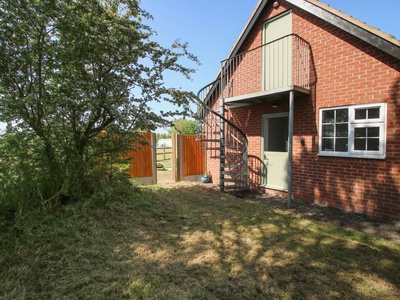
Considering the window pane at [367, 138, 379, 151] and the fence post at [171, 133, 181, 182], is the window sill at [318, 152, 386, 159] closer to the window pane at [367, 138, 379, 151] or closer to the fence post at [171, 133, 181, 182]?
the window pane at [367, 138, 379, 151]

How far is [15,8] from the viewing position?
3.17 m

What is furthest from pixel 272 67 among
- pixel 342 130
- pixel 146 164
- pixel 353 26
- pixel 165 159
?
pixel 165 159

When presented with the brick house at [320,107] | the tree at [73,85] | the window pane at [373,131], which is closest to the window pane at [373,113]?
the brick house at [320,107]

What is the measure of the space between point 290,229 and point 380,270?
4.51ft

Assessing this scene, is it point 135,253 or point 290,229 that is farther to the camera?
point 290,229

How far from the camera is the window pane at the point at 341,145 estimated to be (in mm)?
5230

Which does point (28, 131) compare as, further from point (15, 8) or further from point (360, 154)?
point (360, 154)

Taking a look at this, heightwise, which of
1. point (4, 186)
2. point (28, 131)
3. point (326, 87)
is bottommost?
point (4, 186)

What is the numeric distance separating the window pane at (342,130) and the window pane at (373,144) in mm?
482

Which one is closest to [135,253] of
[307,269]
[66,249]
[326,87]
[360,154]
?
[66,249]

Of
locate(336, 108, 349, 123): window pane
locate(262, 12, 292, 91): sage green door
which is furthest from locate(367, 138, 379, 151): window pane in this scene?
locate(262, 12, 292, 91): sage green door

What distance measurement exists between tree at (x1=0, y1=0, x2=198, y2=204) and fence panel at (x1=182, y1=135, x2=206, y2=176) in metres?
4.78

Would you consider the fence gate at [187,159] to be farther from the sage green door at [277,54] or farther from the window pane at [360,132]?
the window pane at [360,132]

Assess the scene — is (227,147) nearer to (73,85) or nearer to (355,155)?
(355,155)
